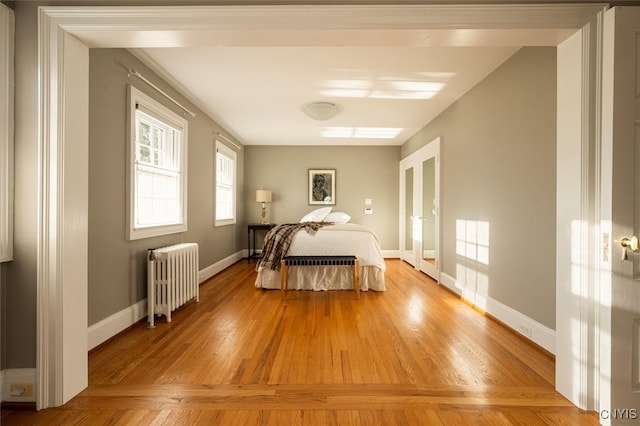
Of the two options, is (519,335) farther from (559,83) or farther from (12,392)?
(12,392)

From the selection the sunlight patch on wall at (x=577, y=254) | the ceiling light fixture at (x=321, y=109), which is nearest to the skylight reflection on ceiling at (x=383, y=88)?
the ceiling light fixture at (x=321, y=109)

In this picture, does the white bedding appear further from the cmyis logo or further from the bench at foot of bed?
the cmyis logo

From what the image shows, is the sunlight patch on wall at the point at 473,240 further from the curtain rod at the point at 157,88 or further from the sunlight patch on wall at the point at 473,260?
the curtain rod at the point at 157,88

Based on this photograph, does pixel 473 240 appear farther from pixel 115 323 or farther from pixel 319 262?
pixel 115 323

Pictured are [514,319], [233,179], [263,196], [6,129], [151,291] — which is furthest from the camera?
[263,196]

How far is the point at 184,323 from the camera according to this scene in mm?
2949

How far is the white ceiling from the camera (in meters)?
1.80

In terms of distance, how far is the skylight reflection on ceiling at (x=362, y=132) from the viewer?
5.45 meters

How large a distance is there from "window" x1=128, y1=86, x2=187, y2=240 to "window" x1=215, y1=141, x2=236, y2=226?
4.65 feet

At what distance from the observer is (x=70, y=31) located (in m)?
1.73

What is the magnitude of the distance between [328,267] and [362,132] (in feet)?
9.14

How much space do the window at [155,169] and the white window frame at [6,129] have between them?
43.7 inches

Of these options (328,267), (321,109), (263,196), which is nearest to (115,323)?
(328,267)

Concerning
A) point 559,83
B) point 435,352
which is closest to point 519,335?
point 435,352
